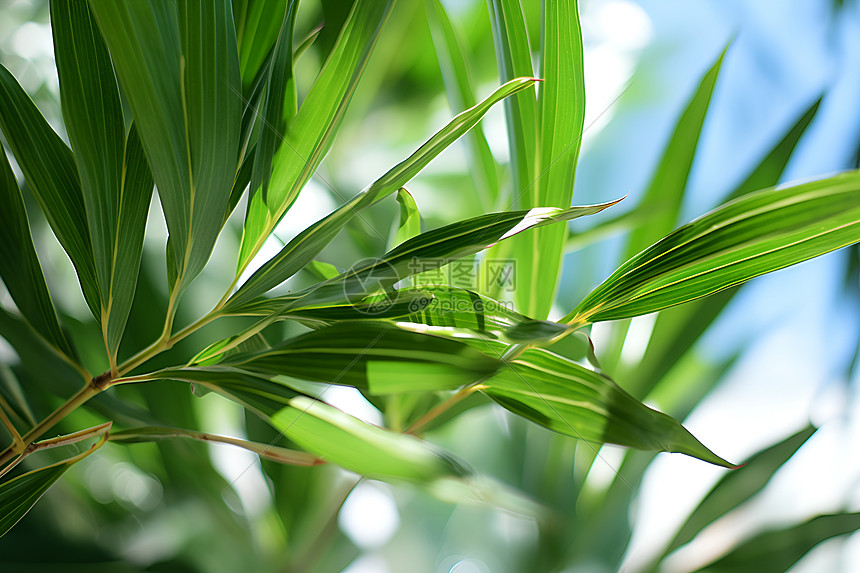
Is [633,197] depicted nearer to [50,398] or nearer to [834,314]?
[834,314]

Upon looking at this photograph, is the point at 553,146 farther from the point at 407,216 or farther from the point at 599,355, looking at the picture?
the point at 599,355

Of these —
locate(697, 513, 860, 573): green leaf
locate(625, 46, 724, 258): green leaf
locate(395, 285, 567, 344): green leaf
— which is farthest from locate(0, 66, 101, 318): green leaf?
locate(697, 513, 860, 573): green leaf

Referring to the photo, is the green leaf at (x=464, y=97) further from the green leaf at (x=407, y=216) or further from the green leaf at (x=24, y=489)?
the green leaf at (x=24, y=489)

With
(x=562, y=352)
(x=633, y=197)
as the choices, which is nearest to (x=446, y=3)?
(x=633, y=197)

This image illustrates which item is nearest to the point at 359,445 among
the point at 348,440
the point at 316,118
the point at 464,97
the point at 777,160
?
the point at 348,440

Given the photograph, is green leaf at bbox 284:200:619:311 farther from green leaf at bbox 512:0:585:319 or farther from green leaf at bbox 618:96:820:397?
green leaf at bbox 618:96:820:397

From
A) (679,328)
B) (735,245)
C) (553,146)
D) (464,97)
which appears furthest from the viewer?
(679,328)
